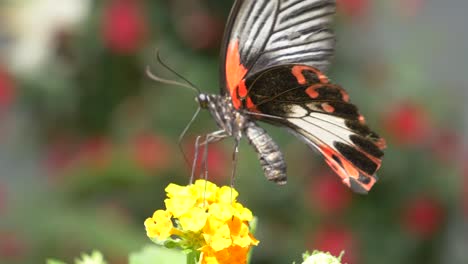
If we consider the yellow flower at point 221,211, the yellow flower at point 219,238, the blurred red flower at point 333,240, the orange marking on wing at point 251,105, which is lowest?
the yellow flower at point 219,238

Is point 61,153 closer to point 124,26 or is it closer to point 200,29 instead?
point 124,26

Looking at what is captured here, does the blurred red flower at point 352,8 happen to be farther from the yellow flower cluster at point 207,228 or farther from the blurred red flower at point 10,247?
the yellow flower cluster at point 207,228

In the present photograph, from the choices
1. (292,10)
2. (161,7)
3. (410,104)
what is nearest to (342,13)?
(410,104)

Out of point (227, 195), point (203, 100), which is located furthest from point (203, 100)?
point (227, 195)

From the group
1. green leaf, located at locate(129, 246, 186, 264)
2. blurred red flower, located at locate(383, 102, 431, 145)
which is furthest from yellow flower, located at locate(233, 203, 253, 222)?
blurred red flower, located at locate(383, 102, 431, 145)

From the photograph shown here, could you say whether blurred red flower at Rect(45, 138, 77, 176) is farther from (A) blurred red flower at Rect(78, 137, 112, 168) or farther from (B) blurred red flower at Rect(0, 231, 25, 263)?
(B) blurred red flower at Rect(0, 231, 25, 263)

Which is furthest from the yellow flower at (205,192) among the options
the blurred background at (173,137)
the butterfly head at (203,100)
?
the blurred background at (173,137)

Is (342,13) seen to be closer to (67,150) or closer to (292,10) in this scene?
(67,150)
